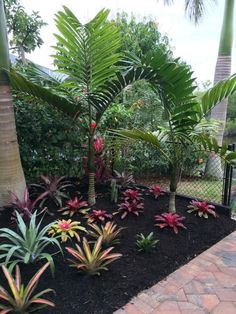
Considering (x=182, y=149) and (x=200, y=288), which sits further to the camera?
(x=182, y=149)

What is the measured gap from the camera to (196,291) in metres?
2.19

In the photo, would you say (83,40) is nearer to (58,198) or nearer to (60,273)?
(58,198)

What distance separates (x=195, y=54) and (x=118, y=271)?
41.7 ft

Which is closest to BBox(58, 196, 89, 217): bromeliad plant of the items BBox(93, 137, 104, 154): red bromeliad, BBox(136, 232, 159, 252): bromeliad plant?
BBox(136, 232, 159, 252): bromeliad plant

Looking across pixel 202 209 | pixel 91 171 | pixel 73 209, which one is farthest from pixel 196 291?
pixel 91 171

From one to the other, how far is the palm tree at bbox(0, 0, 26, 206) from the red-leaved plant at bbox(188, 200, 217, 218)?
2243 millimetres

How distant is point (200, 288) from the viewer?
88.1 inches

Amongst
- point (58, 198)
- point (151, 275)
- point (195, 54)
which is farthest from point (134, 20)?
point (151, 275)

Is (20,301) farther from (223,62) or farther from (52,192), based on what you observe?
(223,62)

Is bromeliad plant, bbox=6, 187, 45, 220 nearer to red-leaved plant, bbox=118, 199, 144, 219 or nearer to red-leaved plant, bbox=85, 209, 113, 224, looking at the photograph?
red-leaved plant, bbox=85, 209, 113, 224

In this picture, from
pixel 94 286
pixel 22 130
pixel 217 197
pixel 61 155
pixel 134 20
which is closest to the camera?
pixel 94 286

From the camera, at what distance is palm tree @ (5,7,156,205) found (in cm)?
285

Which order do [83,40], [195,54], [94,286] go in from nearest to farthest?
1. [94,286]
2. [83,40]
3. [195,54]

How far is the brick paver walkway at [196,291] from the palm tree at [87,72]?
5.06 ft
